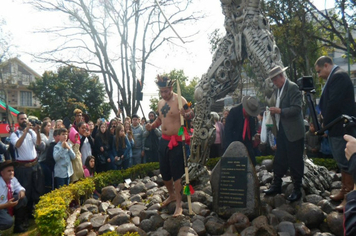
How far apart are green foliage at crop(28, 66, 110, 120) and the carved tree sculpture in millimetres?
27544

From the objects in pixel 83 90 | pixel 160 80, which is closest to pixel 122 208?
pixel 160 80

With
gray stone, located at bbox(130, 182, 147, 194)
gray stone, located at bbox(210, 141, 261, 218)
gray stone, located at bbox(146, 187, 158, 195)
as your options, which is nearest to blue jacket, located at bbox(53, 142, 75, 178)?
gray stone, located at bbox(130, 182, 147, 194)

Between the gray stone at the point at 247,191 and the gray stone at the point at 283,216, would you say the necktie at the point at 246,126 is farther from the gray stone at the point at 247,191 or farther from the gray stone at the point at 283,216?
the gray stone at the point at 283,216

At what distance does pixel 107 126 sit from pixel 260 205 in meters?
5.71

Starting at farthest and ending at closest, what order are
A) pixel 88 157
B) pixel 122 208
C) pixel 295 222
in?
pixel 88 157 → pixel 122 208 → pixel 295 222

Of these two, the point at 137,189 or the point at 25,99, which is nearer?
the point at 137,189

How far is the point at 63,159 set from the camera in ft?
23.6

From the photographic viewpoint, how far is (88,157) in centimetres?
834

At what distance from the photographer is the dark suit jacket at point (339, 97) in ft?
16.8

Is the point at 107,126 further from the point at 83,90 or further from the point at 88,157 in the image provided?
the point at 83,90

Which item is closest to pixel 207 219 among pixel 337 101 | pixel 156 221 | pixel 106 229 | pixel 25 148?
pixel 156 221

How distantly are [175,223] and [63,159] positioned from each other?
3167 millimetres

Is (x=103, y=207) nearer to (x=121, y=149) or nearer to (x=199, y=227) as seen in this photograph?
(x=199, y=227)

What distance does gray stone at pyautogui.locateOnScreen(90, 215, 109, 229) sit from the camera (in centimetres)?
557
